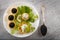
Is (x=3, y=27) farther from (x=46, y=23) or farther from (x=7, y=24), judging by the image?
(x=46, y=23)

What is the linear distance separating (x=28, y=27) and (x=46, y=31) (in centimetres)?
10

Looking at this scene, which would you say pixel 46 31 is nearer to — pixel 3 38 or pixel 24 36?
pixel 24 36

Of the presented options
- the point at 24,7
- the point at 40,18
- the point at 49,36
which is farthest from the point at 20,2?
the point at 49,36

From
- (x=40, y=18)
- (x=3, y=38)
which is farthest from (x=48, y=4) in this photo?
(x=3, y=38)

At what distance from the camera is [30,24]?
114cm

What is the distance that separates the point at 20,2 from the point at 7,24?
15 centimetres

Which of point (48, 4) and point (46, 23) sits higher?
point (48, 4)

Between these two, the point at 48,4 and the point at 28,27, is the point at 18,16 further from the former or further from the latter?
the point at 48,4

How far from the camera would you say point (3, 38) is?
114 cm

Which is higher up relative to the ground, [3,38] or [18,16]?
[18,16]

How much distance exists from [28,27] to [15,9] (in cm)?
13

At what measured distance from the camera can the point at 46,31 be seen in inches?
44.9

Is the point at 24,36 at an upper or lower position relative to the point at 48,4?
lower

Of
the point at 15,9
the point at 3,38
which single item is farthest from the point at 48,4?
the point at 3,38
